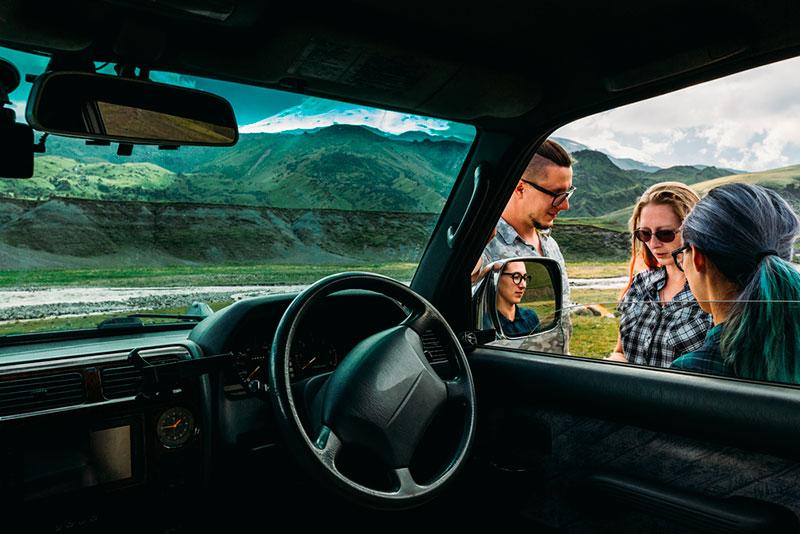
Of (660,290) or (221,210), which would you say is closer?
(660,290)

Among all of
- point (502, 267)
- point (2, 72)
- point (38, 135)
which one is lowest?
point (502, 267)

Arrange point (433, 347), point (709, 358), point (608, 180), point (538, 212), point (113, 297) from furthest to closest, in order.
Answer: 1. point (538, 212)
2. point (433, 347)
3. point (608, 180)
4. point (113, 297)
5. point (709, 358)

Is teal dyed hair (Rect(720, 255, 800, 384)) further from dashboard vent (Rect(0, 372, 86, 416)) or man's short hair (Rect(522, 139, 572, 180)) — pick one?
dashboard vent (Rect(0, 372, 86, 416))

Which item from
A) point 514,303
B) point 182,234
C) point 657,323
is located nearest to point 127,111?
point 182,234

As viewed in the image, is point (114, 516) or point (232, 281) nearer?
point (114, 516)

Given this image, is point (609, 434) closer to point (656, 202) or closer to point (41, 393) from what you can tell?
point (656, 202)

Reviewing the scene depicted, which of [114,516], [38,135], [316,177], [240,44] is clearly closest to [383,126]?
[316,177]

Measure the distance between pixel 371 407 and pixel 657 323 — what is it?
128 centimetres

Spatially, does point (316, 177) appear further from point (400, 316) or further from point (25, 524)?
point (25, 524)

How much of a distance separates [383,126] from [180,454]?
1.77 meters

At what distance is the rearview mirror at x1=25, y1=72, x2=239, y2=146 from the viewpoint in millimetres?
2172

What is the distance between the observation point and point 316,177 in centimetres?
311

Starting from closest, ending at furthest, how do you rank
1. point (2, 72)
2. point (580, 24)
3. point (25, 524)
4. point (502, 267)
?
point (2, 72), point (25, 524), point (580, 24), point (502, 267)

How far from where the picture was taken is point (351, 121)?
10.6 feet
